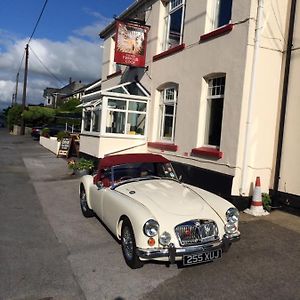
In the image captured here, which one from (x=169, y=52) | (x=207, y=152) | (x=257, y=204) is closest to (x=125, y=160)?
(x=257, y=204)

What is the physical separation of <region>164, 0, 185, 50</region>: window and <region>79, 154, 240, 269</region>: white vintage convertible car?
6.91 m

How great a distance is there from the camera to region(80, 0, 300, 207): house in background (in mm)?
8383

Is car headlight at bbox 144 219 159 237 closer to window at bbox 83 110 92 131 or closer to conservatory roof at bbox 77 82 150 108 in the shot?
conservatory roof at bbox 77 82 150 108

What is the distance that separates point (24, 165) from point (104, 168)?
10844mm


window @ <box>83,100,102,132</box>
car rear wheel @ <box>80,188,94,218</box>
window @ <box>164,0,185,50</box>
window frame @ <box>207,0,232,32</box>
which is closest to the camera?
car rear wheel @ <box>80,188,94,218</box>

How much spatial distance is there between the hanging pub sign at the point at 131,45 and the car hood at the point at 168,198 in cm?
822

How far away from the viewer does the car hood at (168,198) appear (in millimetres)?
4922

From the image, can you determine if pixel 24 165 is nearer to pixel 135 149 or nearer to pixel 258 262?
pixel 135 149

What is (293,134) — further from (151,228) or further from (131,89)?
(131,89)

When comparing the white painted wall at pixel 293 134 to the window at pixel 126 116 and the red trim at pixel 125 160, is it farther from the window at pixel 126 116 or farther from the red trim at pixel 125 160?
the window at pixel 126 116

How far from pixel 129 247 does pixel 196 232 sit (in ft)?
3.11

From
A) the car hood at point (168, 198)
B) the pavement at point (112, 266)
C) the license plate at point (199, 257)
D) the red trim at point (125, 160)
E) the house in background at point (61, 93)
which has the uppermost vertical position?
the house in background at point (61, 93)

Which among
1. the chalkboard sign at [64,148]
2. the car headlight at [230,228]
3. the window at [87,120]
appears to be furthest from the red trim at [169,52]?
the chalkboard sign at [64,148]

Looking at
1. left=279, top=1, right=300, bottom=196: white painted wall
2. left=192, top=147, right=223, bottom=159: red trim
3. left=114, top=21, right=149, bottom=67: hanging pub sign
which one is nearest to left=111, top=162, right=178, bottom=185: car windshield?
left=192, top=147, right=223, bottom=159: red trim
